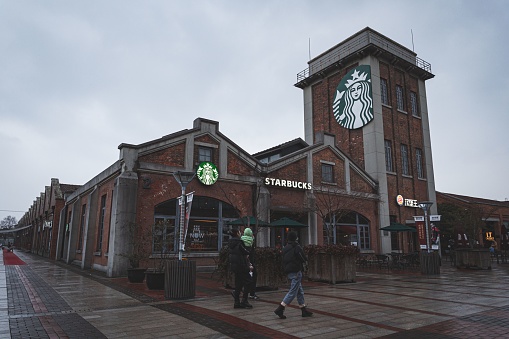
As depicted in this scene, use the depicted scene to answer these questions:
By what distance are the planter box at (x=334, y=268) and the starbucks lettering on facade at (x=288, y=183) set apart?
7.21 m

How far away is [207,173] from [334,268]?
25.9 feet

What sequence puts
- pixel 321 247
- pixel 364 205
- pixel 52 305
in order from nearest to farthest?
pixel 52 305 < pixel 321 247 < pixel 364 205

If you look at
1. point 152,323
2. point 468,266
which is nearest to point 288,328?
point 152,323

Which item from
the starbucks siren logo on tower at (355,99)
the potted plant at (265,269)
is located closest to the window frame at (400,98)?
the starbucks siren logo on tower at (355,99)

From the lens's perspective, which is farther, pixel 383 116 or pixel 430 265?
pixel 383 116

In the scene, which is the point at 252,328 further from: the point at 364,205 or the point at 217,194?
the point at 364,205

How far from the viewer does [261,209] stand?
20000mm

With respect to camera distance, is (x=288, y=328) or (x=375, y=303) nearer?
(x=288, y=328)

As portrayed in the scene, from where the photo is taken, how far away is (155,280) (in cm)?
1135

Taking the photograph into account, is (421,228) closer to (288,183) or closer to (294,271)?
(288,183)

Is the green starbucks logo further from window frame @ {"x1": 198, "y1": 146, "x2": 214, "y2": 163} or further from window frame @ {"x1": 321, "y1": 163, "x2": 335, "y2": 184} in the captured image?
window frame @ {"x1": 321, "y1": 163, "x2": 335, "y2": 184}

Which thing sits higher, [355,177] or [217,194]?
[355,177]

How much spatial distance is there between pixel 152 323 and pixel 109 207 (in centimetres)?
1234

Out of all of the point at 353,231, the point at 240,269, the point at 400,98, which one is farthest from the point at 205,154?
the point at 400,98
